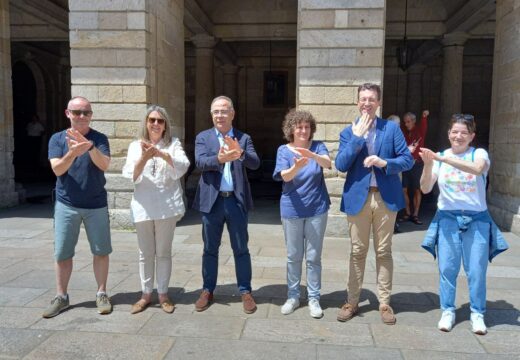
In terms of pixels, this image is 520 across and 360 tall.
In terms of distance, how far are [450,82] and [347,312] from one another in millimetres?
10088

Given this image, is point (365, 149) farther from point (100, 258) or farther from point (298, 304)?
point (100, 258)

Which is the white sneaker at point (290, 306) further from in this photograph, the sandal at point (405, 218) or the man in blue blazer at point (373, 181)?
the sandal at point (405, 218)

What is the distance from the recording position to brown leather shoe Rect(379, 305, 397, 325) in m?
3.74

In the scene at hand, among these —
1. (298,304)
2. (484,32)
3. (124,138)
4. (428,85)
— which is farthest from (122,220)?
(428,85)

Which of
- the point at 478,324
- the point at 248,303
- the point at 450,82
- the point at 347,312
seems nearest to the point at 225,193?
the point at 248,303

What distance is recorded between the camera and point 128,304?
4.17 m

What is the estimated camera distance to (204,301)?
4.08 meters

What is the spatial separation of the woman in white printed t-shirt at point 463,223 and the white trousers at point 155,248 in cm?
221

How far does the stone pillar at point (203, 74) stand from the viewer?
12586mm

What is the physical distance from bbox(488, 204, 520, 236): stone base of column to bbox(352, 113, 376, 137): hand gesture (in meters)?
4.76

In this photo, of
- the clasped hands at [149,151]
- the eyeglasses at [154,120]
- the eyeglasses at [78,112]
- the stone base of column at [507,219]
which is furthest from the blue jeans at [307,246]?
the stone base of column at [507,219]

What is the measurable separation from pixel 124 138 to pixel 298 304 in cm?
433

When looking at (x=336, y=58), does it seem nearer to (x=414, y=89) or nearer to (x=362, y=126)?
(x=362, y=126)

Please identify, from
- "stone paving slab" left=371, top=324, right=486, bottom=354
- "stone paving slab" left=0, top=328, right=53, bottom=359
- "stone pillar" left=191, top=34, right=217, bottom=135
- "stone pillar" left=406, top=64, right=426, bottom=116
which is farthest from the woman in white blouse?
"stone pillar" left=406, top=64, right=426, bottom=116
